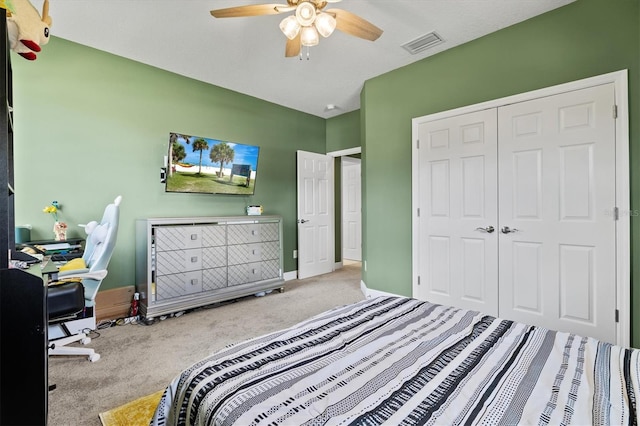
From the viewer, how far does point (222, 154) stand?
3.88 meters

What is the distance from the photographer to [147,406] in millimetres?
1741

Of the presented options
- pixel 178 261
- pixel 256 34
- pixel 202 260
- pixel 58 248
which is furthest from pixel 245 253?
pixel 256 34

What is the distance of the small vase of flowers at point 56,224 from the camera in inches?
108

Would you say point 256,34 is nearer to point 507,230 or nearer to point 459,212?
point 459,212

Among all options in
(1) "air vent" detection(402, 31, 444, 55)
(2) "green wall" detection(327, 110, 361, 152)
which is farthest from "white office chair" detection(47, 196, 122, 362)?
(2) "green wall" detection(327, 110, 361, 152)

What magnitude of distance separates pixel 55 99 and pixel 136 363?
8.54 ft

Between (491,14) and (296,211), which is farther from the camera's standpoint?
(296,211)

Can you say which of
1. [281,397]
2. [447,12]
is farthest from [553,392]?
[447,12]

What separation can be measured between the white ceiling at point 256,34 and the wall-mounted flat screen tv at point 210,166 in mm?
862

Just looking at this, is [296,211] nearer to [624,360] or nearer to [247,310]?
[247,310]

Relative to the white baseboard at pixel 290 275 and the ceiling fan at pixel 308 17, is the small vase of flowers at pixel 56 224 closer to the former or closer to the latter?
the ceiling fan at pixel 308 17

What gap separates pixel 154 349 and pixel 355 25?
9.84 feet

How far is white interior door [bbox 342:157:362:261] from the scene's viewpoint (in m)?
6.95

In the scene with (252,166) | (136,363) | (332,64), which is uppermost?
(332,64)
